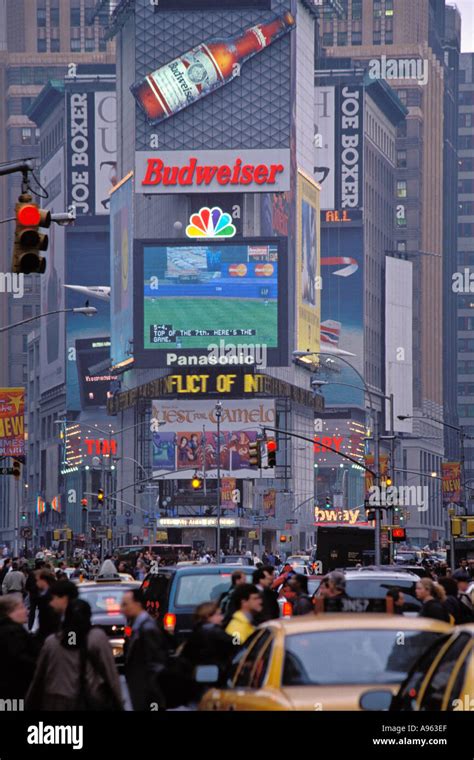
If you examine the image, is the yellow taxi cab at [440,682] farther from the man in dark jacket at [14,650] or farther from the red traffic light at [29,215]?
the red traffic light at [29,215]

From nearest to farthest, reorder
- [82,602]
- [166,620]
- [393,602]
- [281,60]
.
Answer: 1. [82,602]
2. [393,602]
3. [166,620]
4. [281,60]

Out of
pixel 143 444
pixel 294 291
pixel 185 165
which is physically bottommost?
pixel 143 444

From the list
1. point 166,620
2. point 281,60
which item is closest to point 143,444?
point 281,60

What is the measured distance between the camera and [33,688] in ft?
45.1

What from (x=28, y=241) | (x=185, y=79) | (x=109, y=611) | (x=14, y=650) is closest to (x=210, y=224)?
(x=185, y=79)

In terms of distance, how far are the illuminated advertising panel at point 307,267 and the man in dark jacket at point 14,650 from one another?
151254mm

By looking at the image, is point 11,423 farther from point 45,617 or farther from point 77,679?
point 77,679

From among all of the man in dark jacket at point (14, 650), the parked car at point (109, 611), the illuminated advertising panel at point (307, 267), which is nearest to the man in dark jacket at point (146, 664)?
the man in dark jacket at point (14, 650)

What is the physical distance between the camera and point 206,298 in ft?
508

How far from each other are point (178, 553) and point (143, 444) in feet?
273

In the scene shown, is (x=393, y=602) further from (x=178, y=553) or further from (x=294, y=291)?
(x=294, y=291)

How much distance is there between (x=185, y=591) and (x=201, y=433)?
132 meters

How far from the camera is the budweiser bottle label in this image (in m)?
162

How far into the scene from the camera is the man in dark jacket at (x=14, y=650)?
15.2 meters
